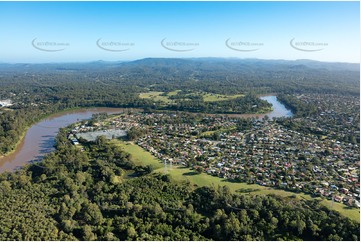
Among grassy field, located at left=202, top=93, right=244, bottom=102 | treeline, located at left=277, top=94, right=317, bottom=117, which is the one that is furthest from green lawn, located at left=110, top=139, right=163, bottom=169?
grassy field, located at left=202, top=93, right=244, bottom=102

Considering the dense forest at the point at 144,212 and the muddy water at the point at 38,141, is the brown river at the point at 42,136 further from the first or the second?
the dense forest at the point at 144,212

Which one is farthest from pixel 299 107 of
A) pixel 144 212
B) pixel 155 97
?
pixel 144 212

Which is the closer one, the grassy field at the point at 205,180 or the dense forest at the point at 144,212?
the dense forest at the point at 144,212

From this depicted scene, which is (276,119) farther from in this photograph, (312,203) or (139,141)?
(312,203)

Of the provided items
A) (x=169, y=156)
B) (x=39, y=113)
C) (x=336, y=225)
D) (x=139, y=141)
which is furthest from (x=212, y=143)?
(x=39, y=113)

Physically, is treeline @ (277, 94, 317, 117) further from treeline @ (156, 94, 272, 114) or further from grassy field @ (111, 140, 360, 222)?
grassy field @ (111, 140, 360, 222)

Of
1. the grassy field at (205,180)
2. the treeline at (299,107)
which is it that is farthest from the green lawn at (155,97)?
the grassy field at (205,180)

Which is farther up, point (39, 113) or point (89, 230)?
point (39, 113)

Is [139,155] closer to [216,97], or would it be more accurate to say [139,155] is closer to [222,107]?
[222,107]
